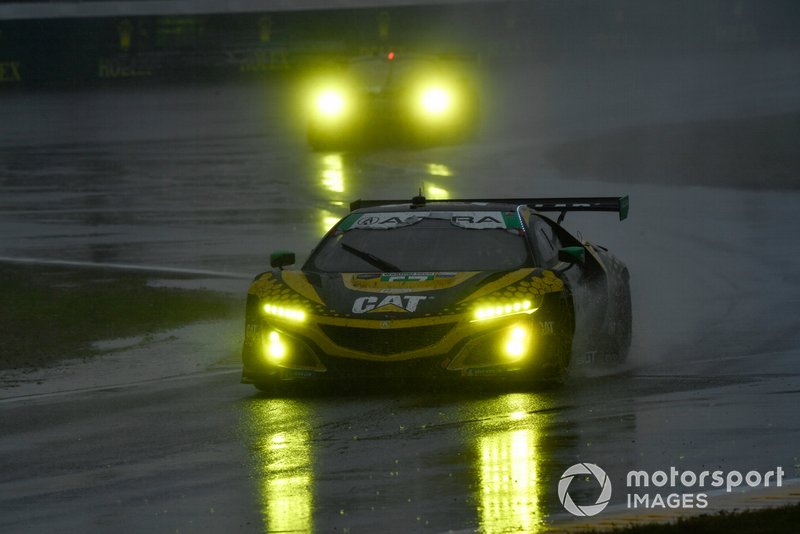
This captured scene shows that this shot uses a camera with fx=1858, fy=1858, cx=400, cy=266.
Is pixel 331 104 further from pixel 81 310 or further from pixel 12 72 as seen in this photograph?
pixel 12 72

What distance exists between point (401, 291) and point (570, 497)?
11.4ft

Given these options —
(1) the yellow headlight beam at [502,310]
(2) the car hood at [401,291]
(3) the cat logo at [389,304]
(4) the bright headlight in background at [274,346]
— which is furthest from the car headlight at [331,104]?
(1) the yellow headlight beam at [502,310]

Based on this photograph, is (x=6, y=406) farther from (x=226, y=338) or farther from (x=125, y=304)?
(x=125, y=304)

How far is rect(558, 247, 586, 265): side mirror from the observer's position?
460 inches

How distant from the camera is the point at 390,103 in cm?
3266

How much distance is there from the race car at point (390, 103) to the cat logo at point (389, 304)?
20.8 meters

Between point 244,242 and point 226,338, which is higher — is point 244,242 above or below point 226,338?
above

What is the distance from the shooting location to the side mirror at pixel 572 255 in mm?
11695

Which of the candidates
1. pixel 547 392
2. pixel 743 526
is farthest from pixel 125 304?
pixel 743 526

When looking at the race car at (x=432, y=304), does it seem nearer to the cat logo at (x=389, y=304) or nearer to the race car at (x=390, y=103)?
the cat logo at (x=389, y=304)

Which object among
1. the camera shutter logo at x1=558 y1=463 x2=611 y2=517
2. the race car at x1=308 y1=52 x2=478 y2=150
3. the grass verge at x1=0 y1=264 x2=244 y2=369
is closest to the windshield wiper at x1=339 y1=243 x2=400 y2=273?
the grass verge at x1=0 y1=264 x2=244 y2=369

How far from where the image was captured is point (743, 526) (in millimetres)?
6738

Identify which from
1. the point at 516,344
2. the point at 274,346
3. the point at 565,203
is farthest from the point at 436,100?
the point at 516,344

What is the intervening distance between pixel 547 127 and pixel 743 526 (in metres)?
28.7
